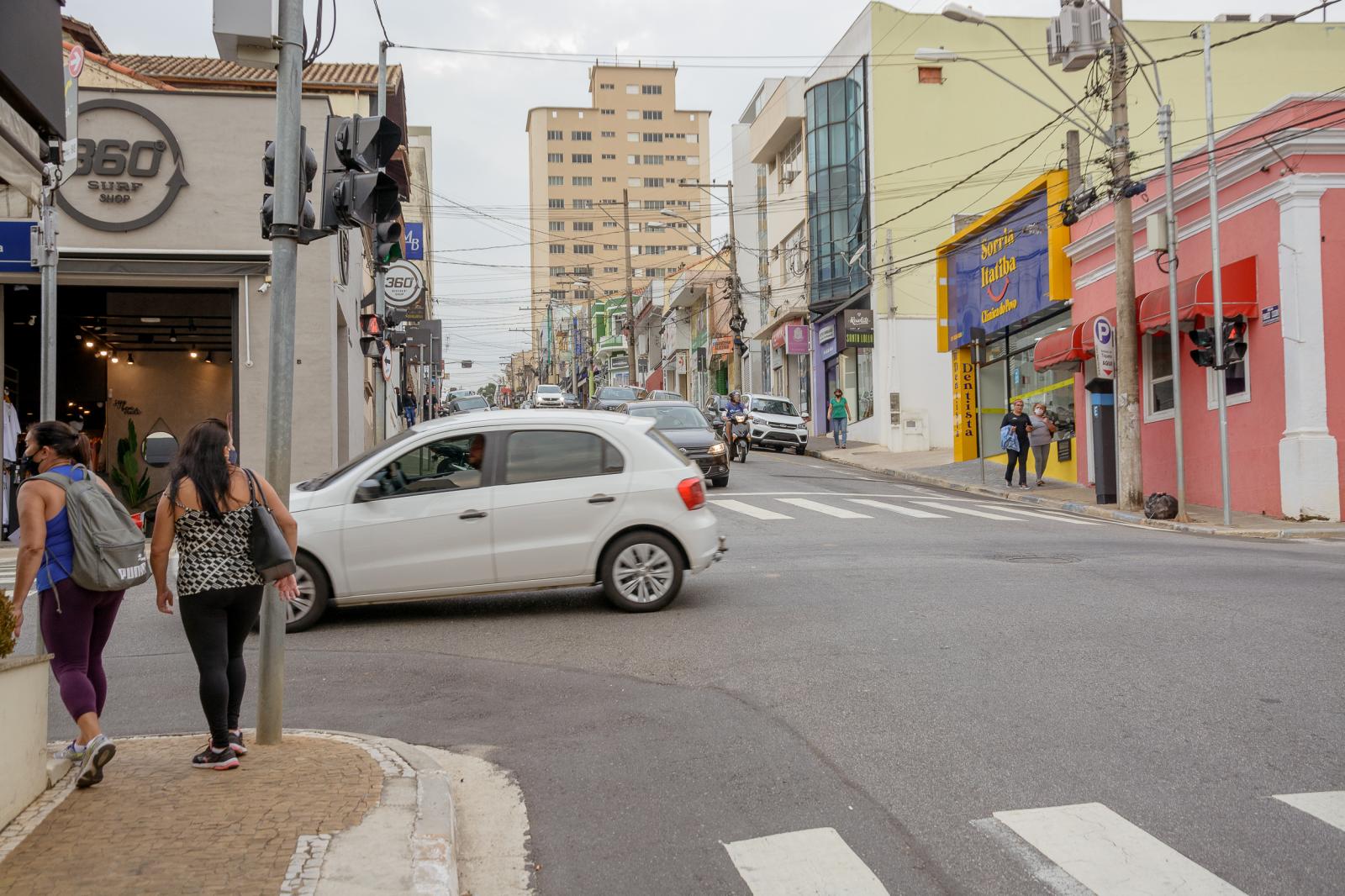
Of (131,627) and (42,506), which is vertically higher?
(42,506)

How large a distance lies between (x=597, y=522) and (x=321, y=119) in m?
12.0

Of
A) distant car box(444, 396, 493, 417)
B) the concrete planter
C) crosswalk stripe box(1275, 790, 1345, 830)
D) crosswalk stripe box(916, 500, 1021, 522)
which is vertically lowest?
crosswalk stripe box(1275, 790, 1345, 830)

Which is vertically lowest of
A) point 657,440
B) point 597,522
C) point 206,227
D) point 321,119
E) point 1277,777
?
point 1277,777

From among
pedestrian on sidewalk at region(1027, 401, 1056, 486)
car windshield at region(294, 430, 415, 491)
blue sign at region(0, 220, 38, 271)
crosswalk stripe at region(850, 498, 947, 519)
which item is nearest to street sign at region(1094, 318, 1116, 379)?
pedestrian on sidewalk at region(1027, 401, 1056, 486)

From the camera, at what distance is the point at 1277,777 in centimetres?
537

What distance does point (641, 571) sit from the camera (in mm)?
9773

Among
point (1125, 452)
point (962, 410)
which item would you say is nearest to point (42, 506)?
point (1125, 452)

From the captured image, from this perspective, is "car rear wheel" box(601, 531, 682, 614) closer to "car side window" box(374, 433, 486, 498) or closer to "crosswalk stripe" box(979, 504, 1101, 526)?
"car side window" box(374, 433, 486, 498)

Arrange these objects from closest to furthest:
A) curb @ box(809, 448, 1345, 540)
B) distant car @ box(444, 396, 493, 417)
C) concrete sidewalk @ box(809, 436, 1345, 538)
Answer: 1. curb @ box(809, 448, 1345, 540)
2. concrete sidewalk @ box(809, 436, 1345, 538)
3. distant car @ box(444, 396, 493, 417)

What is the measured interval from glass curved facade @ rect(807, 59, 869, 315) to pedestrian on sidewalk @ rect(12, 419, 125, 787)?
3674cm

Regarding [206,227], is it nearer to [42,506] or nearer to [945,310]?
[42,506]

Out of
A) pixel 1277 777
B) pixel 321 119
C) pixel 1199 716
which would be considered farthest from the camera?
Answer: pixel 321 119

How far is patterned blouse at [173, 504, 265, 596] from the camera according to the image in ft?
18.1

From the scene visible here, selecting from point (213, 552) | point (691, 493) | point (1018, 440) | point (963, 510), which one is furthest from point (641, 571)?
point (1018, 440)
